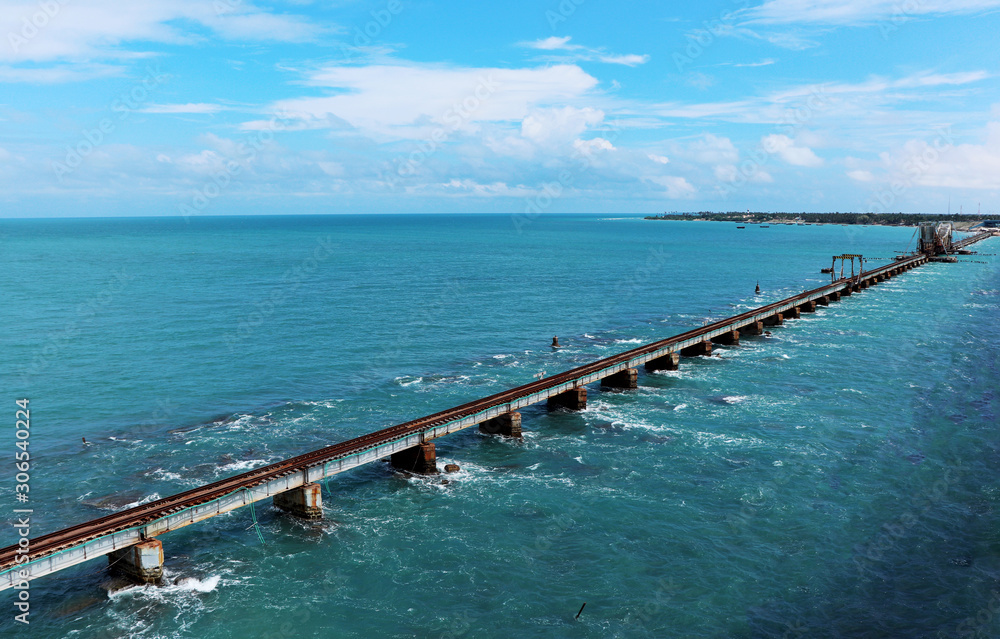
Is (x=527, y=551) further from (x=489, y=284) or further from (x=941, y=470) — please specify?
(x=489, y=284)

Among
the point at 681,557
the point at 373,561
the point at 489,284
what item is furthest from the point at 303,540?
the point at 489,284

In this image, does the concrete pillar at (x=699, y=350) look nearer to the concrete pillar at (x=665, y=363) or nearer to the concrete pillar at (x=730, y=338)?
the concrete pillar at (x=730, y=338)

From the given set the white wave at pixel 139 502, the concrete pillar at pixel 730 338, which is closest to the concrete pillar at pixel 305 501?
the white wave at pixel 139 502

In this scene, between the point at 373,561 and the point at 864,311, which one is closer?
the point at 373,561

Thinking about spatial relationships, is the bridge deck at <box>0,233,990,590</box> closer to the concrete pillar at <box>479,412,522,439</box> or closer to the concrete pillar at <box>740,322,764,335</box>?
the concrete pillar at <box>479,412,522,439</box>

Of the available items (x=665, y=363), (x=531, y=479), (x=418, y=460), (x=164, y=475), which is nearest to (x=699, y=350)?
(x=665, y=363)

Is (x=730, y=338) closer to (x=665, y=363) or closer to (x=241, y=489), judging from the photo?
(x=665, y=363)
